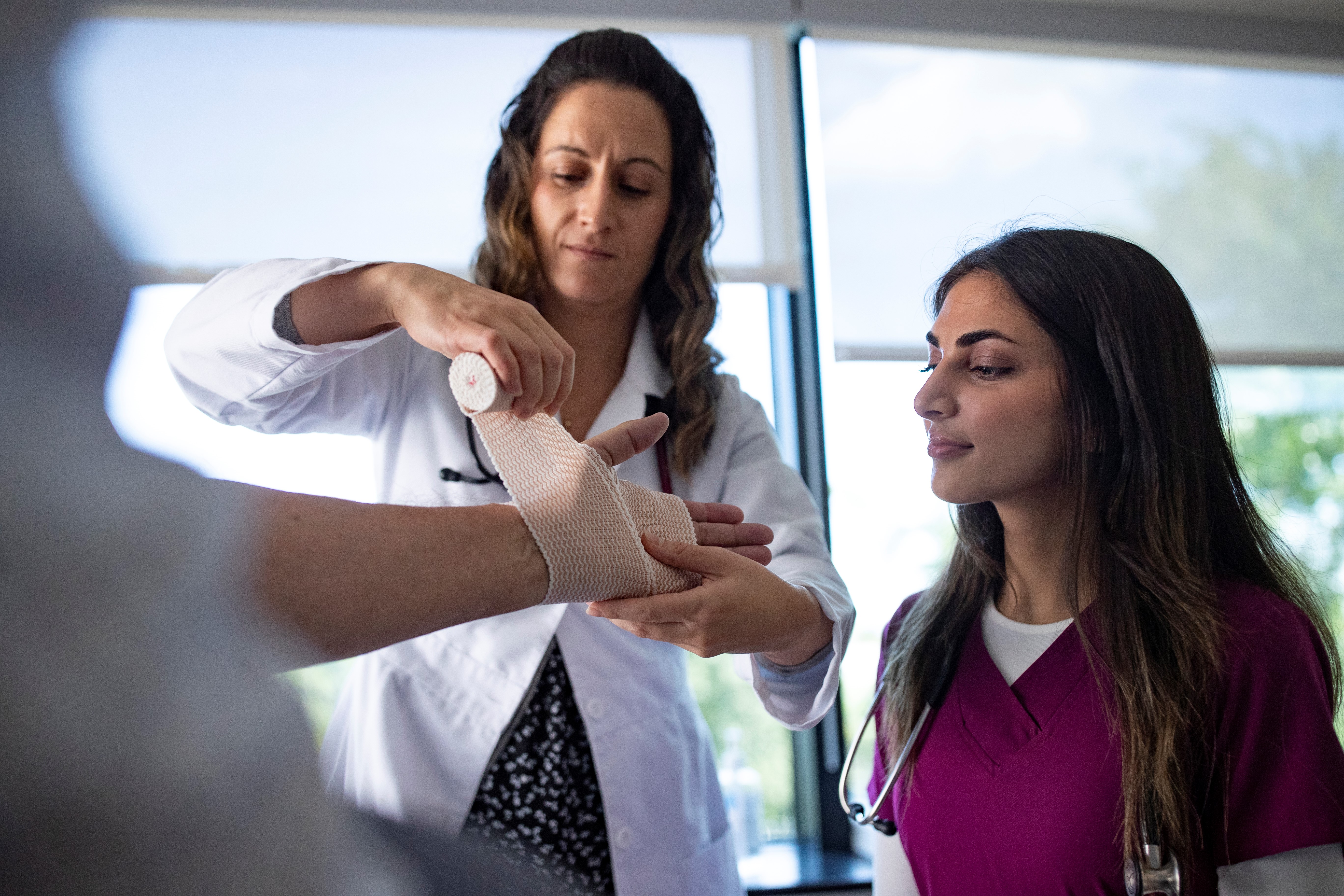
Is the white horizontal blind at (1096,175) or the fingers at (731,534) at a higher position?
the white horizontal blind at (1096,175)

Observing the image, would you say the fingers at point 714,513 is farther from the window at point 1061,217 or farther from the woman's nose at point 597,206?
the window at point 1061,217

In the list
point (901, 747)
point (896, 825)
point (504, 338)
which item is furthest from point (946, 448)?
point (504, 338)

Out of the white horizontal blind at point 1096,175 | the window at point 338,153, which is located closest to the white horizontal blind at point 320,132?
the window at point 338,153

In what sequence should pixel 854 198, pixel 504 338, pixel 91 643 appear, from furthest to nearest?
pixel 854 198
pixel 504 338
pixel 91 643

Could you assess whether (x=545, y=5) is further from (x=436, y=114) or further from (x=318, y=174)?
(x=318, y=174)

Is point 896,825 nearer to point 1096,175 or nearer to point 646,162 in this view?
point 646,162

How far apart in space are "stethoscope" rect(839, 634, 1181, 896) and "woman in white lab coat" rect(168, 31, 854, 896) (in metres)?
0.12

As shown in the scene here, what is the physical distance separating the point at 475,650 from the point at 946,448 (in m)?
0.66

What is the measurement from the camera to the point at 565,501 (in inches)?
33.4

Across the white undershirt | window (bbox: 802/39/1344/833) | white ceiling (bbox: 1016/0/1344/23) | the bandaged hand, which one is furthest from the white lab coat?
white ceiling (bbox: 1016/0/1344/23)

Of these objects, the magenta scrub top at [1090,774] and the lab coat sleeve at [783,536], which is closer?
the magenta scrub top at [1090,774]

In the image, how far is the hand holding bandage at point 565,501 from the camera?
0.83m

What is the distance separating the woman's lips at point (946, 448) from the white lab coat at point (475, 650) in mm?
205

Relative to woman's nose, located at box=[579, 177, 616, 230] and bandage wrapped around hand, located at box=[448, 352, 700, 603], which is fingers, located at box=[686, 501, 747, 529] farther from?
woman's nose, located at box=[579, 177, 616, 230]
